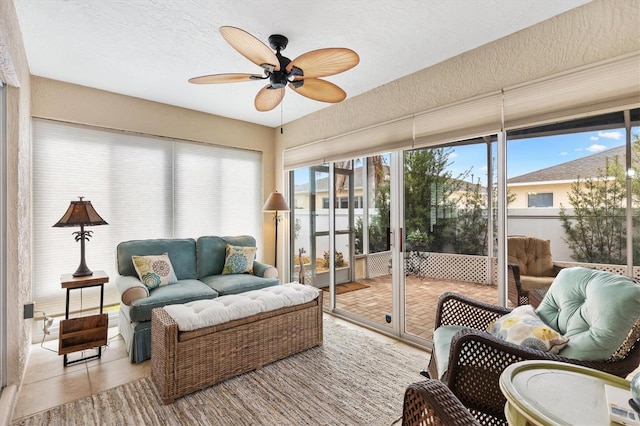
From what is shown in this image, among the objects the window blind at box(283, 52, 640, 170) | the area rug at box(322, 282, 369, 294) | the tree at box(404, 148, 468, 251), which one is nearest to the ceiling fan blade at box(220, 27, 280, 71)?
the window blind at box(283, 52, 640, 170)

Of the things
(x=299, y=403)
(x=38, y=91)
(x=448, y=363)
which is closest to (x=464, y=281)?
(x=448, y=363)

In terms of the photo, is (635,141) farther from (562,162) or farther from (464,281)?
(464,281)

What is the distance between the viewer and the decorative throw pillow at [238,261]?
3.76 metres

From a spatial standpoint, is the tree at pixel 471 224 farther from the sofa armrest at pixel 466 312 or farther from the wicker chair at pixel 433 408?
the wicker chair at pixel 433 408

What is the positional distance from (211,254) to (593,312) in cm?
354

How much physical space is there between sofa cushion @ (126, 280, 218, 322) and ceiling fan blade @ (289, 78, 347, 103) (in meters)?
2.12

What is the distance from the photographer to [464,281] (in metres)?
2.85

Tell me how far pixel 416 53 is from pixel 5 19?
2.79 metres

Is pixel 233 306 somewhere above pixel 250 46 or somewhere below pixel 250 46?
below

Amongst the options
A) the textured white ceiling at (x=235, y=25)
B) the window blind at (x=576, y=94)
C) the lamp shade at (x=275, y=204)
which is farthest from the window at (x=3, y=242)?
the window blind at (x=576, y=94)

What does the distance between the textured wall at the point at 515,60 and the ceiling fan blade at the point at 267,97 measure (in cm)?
123

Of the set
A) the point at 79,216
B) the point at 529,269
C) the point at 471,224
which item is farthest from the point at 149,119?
the point at 529,269

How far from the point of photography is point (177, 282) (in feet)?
11.0

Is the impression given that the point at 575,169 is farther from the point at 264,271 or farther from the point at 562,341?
the point at 264,271
